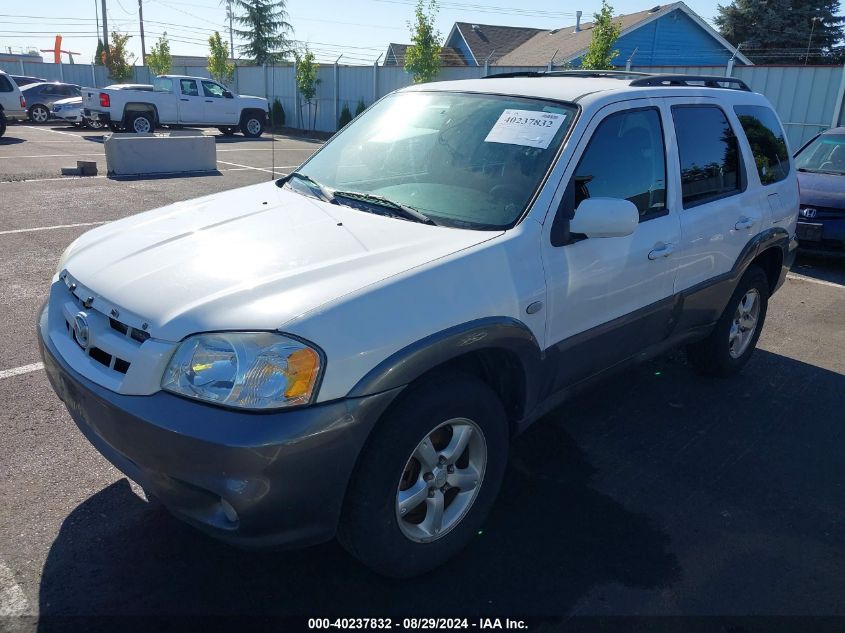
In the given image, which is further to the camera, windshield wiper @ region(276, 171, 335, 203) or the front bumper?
windshield wiper @ region(276, 171, 335, 203)

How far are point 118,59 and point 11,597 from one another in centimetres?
3964

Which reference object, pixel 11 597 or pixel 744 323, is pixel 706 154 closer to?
pixel 744 323

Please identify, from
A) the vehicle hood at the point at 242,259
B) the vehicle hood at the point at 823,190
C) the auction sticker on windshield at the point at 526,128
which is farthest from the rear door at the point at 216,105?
the auction sticker on windshield at the point at 526,128

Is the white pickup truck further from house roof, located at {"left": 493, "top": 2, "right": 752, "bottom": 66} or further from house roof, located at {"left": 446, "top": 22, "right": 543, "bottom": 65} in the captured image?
house roof, located at {"left": 446, "top": 22, "right": 543, "bottom": 65}

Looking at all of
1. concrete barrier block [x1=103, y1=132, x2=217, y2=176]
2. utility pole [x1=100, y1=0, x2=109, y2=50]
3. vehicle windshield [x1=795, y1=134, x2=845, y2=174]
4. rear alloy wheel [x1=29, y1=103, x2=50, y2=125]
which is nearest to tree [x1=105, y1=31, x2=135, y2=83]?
utility pole [x1=100, y1=0, x2=109, y2=50]

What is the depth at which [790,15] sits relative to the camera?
39.5m

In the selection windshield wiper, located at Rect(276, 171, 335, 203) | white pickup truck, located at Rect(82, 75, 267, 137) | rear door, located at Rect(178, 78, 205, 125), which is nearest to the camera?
windshield wiper, located at Rect(276, 171, 335, 203)

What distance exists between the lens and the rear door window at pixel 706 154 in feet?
13.0

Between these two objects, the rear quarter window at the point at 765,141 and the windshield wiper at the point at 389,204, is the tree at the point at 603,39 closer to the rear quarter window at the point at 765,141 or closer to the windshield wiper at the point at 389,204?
the rear quarter window at the point at 765,141

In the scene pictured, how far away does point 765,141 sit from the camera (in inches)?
188

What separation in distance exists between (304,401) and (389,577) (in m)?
0.95

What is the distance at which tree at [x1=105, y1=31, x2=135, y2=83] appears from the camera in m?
36.7

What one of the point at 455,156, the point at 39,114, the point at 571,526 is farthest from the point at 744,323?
the point at 39,114

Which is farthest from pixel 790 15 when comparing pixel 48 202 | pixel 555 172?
pixel 555 172
